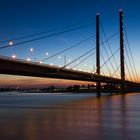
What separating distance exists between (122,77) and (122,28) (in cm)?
1334

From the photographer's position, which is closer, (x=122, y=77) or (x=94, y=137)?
(x=94, y=137)

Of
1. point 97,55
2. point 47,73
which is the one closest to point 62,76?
point 47,73

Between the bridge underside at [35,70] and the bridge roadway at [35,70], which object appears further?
the bridge underside at [35,70]

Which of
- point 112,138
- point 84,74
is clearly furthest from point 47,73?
point 112,138

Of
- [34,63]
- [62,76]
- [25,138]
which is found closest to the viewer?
[25,138]

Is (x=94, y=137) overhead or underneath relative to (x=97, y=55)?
underneath

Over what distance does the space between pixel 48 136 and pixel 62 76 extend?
42.0 m

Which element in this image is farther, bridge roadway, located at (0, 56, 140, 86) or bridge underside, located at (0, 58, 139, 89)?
bridge underside, located at (0, 58, 139, 89)

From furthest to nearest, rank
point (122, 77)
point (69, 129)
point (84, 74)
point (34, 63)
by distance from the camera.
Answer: point (122, 77), point (84, 74), point (34, 63), point (69, 129)

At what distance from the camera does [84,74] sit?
67.2 m

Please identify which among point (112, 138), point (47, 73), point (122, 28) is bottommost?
point (112, 138)

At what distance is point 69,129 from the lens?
781 inches

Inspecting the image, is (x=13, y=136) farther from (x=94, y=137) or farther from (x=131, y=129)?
(x=131, y=129)

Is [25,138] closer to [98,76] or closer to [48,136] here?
[48,136]
